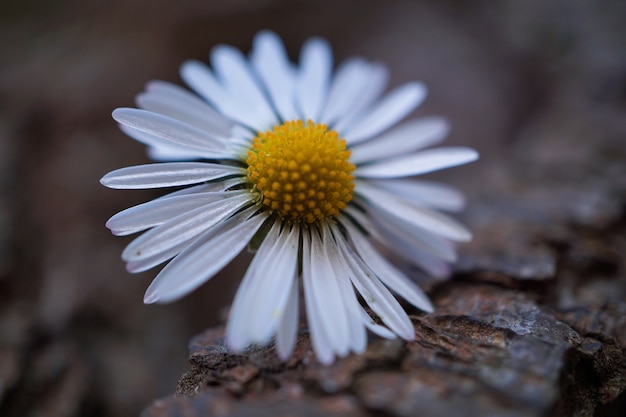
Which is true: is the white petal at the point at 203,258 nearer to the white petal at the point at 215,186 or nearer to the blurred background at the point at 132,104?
the white petal at the point at 215,186

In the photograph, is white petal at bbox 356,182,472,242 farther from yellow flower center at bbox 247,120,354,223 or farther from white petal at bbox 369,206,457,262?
yellow flower center at bbox 247,120,354,223

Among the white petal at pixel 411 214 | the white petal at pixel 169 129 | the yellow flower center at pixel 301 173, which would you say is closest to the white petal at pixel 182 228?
the yellow flower center at pixel 301 173

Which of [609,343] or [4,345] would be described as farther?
[4,345]

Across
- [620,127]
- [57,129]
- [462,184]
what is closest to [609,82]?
[620,127]

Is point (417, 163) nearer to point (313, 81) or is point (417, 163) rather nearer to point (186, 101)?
point (313, 81)

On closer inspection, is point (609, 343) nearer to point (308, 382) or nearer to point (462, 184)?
point (308, 382)

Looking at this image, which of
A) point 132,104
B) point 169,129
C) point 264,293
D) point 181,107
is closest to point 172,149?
point 169,129
